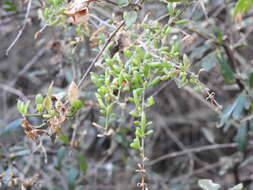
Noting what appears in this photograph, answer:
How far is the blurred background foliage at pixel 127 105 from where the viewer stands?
121cm

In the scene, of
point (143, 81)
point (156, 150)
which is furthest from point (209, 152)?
point (143, 81)

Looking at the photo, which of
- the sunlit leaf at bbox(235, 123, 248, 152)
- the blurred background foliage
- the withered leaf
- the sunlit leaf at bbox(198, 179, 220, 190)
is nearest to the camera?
the withered leaf

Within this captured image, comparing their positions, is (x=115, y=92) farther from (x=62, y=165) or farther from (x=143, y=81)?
(x=62, y=165)

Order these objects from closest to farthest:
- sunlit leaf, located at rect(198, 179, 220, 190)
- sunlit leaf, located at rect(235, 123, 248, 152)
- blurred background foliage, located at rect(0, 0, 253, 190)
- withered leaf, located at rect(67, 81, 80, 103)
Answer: withered leaf, located at rect(67, 81, 80, 103) → sunlit leaf, located at rect(198, 179, 220, 190) → blurred background foliage, located at rect(0, 0, 253, 190) → sunlit leaf, located at rect(235, 123, 248, 152)

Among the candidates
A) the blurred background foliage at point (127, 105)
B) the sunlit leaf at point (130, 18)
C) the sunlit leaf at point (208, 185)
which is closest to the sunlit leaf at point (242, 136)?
the blurred background foliage at point (127, 105)

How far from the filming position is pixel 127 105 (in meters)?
1.82

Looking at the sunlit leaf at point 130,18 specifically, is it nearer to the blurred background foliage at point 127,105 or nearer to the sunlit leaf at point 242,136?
the blurred background foliage at point 127,105

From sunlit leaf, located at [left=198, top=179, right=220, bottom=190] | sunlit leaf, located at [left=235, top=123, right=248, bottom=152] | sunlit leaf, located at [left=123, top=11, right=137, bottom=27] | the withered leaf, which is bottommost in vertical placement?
sunlit leaf, located at [left=198, top=179, right=220, bottom=190]

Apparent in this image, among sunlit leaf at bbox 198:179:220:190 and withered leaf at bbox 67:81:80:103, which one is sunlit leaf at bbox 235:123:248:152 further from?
withered leaf at bbox 67:81:80:103

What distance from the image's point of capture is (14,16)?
164 centimetres

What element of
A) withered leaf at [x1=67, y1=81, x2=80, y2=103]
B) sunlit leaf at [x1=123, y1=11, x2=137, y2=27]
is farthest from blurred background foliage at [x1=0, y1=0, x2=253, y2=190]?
withered leaf at [x1=67, y1=81, x2=80, y2=103]

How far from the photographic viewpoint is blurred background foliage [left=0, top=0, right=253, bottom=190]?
1215 mm

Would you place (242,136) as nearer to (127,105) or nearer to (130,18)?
(127,105)

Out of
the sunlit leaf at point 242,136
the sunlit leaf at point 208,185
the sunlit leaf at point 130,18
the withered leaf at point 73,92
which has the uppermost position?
the sunlit leaf at point 130,18
